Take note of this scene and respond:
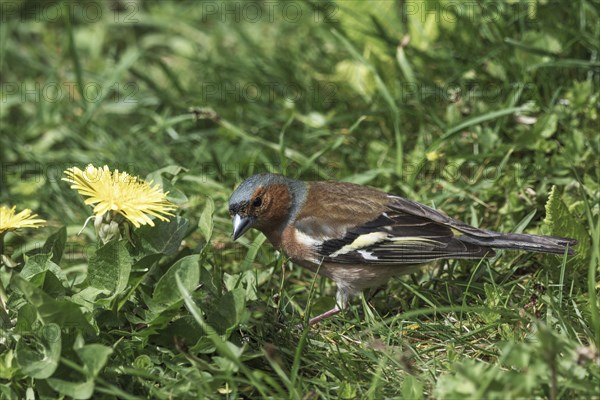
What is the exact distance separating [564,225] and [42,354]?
240 cm

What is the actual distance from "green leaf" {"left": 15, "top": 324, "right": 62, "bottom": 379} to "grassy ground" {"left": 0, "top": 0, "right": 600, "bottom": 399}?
0.01 meters

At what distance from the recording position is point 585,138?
4.65 meters

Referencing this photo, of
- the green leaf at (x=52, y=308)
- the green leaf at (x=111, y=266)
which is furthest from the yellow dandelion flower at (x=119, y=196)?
the green leaf at (x=52, y=308)

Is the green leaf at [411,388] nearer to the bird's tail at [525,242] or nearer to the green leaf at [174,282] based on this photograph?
the green leaf at [174,282]

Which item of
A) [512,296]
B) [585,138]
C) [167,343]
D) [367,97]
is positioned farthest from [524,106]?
[167,343]

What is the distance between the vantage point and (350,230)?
4195 mm

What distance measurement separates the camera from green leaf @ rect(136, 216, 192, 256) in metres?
3.49

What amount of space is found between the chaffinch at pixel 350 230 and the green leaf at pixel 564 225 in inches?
7.8

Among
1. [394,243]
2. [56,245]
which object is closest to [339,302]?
[394,243]

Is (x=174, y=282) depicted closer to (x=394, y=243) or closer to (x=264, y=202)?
(x=264, y=202)

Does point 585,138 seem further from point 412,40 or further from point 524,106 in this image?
point 412,40

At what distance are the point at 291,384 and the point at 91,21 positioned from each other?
565 cm

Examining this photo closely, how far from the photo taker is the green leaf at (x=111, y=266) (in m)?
3.24

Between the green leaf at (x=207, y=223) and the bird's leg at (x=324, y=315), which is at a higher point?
the green leaf at (x=207, y=223)
